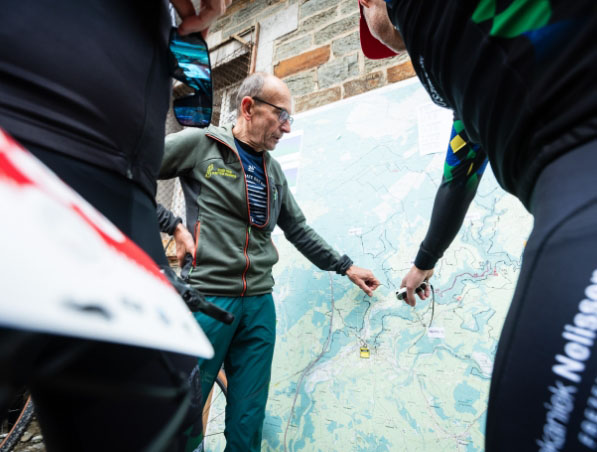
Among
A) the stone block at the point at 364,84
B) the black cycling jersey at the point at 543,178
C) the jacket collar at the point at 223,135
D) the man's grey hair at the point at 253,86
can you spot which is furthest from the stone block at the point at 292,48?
the black cycling jersey at the point at 543,178

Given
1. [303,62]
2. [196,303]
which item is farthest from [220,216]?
[303,62]

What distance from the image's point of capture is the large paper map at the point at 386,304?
1240 mm

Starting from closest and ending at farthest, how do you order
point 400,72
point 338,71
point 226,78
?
point 400,72
point 338,71
point 226,78

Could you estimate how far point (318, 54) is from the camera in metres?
2.20

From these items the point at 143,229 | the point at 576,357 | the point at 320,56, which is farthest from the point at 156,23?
the point at 320,56

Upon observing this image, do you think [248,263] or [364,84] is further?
[364,84]

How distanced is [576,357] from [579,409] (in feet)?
0.14

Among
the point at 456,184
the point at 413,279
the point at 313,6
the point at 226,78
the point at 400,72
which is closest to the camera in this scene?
the point at 456,184

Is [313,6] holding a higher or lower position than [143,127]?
higher

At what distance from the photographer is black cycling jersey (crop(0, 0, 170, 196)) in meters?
0.36

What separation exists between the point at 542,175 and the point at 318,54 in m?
2.14

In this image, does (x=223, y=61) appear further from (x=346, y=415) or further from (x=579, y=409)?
(x=579, y=409)

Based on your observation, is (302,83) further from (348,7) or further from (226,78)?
(226,78)

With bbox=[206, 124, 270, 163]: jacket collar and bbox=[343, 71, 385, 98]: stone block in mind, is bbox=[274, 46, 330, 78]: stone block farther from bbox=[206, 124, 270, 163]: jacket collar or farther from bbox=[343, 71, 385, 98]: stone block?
bbox=[206, 124, 270, 163]: jacket collar
